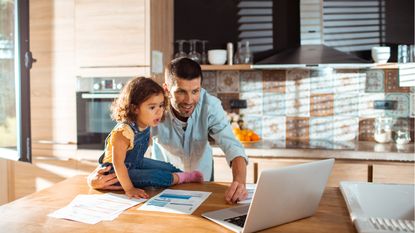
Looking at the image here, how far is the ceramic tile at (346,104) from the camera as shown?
3455 millimetres

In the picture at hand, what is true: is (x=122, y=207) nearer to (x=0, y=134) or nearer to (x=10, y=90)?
(x=10, y=90)

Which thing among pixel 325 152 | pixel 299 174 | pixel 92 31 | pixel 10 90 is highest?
pixel 92 31

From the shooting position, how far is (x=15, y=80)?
2.11m

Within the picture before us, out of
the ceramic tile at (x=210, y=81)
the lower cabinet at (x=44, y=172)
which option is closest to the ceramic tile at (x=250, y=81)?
the ceramic tile at (x=210, y=81)

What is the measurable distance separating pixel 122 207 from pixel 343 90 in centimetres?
263

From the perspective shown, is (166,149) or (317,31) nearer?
(166,149)

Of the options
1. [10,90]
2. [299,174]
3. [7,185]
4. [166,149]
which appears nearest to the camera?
[299,174]

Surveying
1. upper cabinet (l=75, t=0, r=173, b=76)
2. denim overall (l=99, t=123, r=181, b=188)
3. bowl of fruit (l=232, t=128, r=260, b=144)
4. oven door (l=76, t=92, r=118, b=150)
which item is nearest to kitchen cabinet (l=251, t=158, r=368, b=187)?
bowl of fruit (l=232, t=128, r=260, b=144)

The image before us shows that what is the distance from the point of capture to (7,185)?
3404mm

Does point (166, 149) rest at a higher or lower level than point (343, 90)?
lower

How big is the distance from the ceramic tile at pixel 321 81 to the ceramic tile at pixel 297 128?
0.88 ft

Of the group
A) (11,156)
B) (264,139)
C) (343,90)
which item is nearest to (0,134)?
(11,156)

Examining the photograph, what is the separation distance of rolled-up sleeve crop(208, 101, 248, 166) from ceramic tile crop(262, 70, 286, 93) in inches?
61.1

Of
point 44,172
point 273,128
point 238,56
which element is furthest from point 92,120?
point 273,128
